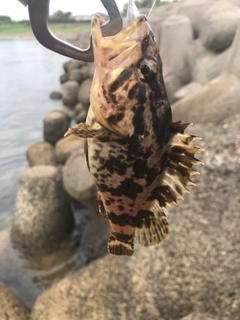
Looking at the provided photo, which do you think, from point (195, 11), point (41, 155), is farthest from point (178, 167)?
point (195, 11)

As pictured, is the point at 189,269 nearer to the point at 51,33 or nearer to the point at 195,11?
the point at 51,33

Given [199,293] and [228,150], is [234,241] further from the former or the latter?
[228,150]

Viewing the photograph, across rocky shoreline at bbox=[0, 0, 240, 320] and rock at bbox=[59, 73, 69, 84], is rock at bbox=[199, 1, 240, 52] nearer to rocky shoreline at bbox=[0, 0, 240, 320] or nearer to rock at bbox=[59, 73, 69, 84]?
rocky shoreline at bbox=[0, 0, 240, 320]

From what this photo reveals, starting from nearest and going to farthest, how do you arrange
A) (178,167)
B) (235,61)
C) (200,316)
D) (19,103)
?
(178,167) < (200,316) < (235,61) < (19,103)

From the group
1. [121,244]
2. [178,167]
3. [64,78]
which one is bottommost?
[64,78]

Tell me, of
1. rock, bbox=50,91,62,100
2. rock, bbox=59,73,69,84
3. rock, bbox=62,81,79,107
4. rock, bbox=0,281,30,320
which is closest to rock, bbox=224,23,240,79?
rock, bbox=0,281,30,320
